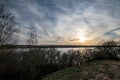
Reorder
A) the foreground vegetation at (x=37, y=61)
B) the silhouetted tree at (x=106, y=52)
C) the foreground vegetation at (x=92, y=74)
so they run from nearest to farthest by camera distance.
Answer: the foreground vegetation at (x=92, y=74)
the foreground vegetation at (x=37, y=61)
the silhouetted tree at (x=106, y=52)

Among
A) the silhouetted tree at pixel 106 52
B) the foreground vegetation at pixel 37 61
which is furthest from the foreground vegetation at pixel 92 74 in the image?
the silhouetted tree at pixel 106 52

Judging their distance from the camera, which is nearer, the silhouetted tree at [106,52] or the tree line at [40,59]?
the tree line at [40,59]

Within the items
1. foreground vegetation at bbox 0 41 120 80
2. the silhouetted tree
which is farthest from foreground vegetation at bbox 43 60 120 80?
the silhouetted tree

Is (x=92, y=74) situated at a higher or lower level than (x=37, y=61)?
lower

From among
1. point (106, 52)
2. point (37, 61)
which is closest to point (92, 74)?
point (37, 61)

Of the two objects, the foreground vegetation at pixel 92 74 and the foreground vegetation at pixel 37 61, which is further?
the foreground vegetation at pixel 37 61

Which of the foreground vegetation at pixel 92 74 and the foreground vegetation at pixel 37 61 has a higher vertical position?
the foreground vegetation at pixel 37 61

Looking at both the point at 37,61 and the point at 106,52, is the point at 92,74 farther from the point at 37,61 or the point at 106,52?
the point at 106,52

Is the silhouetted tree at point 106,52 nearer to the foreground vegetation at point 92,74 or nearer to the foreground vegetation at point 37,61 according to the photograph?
the foreground vegetation at point 37,61

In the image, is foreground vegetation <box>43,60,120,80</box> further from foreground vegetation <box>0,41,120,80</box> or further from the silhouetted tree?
the silhouetted tree

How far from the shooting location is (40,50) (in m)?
12.2

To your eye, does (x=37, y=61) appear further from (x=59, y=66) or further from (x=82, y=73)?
(x=82, y=73)

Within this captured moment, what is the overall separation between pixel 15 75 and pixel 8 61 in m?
1.01

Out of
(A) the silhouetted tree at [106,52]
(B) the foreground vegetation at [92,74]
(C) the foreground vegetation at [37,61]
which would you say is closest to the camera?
(B) the foreground vegetation at [92,74]
